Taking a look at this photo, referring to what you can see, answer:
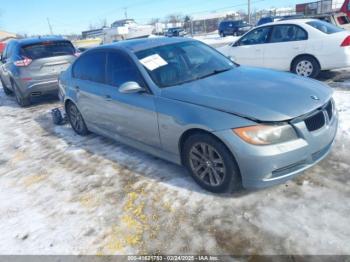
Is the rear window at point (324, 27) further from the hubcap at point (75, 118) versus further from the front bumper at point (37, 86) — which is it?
the front bumper at point (37, 86)

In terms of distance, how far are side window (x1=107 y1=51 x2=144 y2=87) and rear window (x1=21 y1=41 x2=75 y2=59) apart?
4518 mm

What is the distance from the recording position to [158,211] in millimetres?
3238

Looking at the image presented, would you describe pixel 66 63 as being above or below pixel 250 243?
above

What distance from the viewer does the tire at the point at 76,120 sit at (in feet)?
18.4

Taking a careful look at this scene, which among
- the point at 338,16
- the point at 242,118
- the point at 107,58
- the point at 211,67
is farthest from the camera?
the point at 338,16

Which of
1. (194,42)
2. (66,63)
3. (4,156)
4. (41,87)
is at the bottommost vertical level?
(4,156)

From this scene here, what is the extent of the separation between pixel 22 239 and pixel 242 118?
98.6 inches

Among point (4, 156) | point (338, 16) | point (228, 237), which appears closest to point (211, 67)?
point (228, 237)

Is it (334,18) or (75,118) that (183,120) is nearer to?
(75,118)

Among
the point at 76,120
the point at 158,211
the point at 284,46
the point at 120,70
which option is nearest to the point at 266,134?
the point at 158,211

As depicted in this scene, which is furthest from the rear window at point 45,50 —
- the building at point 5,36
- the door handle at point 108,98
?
the building at point 5,36

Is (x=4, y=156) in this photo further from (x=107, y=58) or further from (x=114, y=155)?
(x=107, y=58)

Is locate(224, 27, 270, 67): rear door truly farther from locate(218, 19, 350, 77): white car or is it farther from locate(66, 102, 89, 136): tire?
locate(66, 102, 89, 136): tire

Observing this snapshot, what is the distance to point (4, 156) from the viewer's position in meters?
5.41
